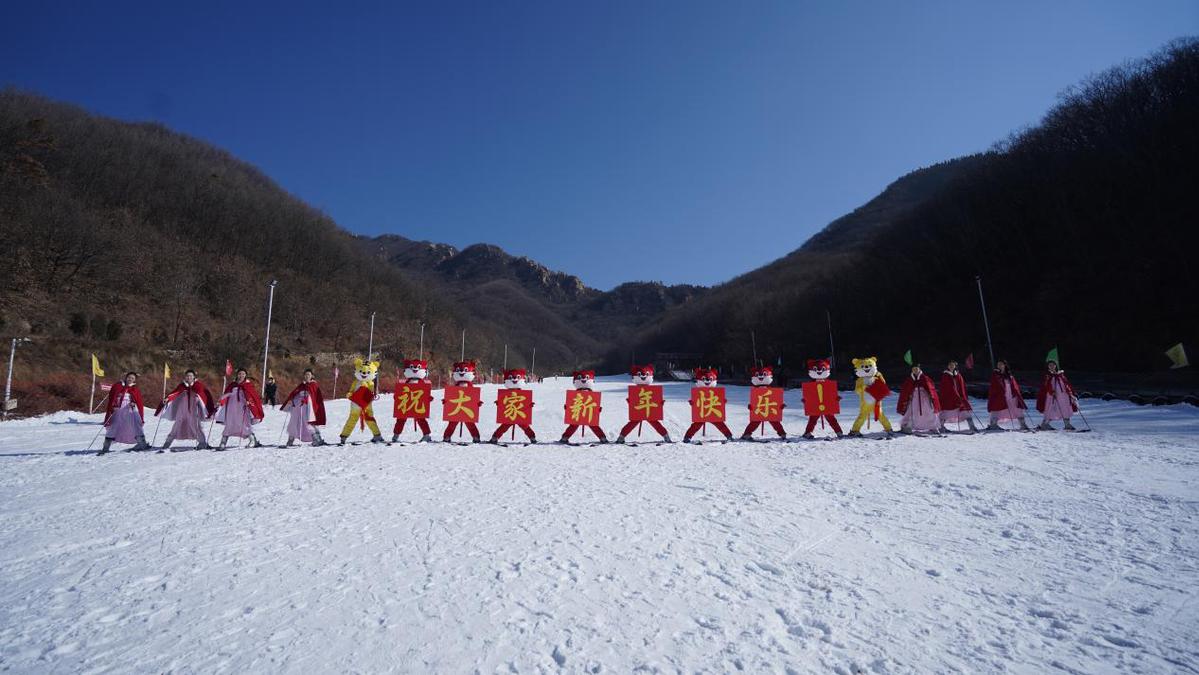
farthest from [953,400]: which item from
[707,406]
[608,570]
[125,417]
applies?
[125,417]

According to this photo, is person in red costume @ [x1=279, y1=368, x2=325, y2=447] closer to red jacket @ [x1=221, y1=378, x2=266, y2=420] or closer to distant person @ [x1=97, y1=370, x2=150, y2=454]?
red jacket @ [x1=221, y1=378, x2=266, y2=420]

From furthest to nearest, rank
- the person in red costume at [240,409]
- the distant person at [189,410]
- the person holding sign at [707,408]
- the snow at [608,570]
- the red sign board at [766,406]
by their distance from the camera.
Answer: the red sign board at [766,406], the person holding sign at [707,408], the person in red costume at [240,409], the distant person at [189,410], the snow at [608,570]

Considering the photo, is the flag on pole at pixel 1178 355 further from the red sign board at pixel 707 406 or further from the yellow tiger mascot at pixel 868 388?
the red sign board at pixel 707 406

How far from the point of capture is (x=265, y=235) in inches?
2566

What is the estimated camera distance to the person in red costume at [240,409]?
11383 millimetres

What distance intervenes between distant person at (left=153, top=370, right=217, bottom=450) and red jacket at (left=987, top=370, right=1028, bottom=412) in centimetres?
1838

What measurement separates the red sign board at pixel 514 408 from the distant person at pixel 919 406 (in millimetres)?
9043

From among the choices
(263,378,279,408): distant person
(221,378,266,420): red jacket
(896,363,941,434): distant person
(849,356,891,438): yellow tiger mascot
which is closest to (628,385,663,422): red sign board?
(849,356,891,438): yellow tiger mascot

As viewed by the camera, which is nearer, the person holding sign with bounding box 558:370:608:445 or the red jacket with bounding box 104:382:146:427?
the red jacket with bounding box 104:382:146:427

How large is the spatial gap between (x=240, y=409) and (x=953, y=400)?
1691 cm

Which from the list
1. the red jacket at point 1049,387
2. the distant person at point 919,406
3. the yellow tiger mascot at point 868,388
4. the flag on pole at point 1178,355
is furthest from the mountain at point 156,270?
the flag on pole at point 1178,355

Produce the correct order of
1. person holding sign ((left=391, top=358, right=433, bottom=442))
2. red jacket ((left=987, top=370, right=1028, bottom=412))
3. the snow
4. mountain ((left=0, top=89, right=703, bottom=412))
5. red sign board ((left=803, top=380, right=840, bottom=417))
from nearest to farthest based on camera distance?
the snow < person holding sign ((left=391, top=358, right=433, bottom=442)) < red jacket ((left=987, top=370, right=1028, bottom=412)) < red sign board ((left=803, top=380, right=840, bottom=417)) < mountain ((left=0, top=89, right=703, bottom=412))

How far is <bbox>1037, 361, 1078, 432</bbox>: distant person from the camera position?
12242 millimetres

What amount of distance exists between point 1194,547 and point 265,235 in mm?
78855
